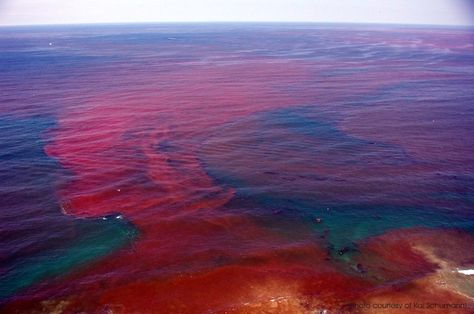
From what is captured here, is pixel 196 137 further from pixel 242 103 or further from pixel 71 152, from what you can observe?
pixel 242 103

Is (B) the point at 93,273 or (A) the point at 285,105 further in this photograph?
(A) the point at 285,105

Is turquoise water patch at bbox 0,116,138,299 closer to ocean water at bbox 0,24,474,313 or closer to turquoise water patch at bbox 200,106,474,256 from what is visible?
ocean water at bbox 0,24,474,313

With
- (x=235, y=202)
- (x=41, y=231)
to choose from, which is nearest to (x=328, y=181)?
(x=235, y=202)

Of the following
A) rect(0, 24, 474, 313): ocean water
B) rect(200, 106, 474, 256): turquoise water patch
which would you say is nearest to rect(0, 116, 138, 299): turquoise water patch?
rect(0, 24, 474, 313): ocean water

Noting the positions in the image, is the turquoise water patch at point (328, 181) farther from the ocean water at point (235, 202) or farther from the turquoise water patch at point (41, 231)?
the turquoise water patch at point (41, 231)

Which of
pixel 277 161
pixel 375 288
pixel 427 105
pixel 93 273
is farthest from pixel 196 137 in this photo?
pixel 427 105

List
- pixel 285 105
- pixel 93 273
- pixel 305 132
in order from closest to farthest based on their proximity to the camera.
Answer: pixel 93 273 → pixel 305 132 → pixel 285 105

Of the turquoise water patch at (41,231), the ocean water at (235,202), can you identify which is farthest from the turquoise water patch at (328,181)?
the turquoise water patch at (41,231)

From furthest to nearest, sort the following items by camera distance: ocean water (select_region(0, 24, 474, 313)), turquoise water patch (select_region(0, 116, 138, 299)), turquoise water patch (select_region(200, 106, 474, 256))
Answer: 1. turquoise water patch (select_region(200, 106, 474, 256))
2. turquoise water patch (select_region(0, 116, 138, 299))
3. ocean water (select_region(0, 24, 474, 313))
